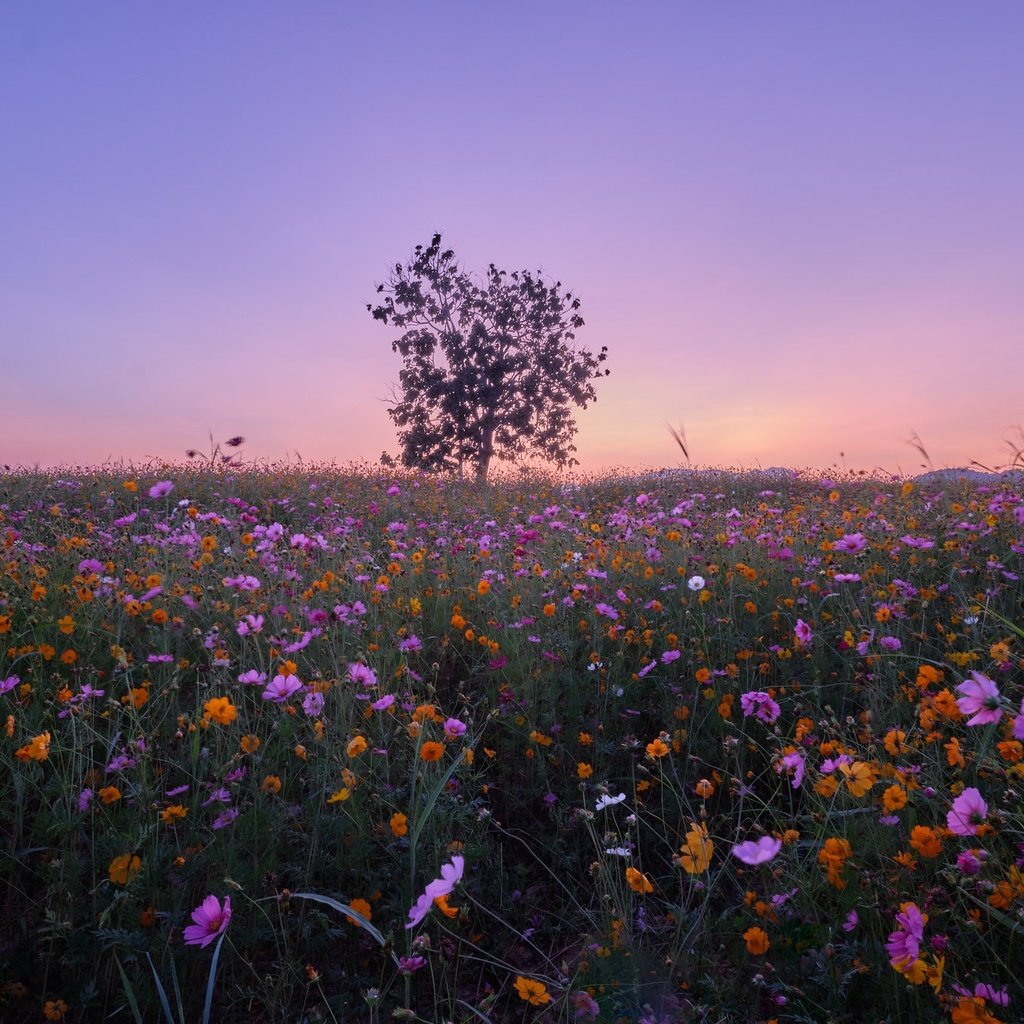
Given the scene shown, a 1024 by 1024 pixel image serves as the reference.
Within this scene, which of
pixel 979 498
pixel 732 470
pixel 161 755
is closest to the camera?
pixel 161 755

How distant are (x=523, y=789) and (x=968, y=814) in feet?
5.00

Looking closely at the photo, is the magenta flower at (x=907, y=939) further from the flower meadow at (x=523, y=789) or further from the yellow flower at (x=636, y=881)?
the yellow flower at (x=636, y=881)

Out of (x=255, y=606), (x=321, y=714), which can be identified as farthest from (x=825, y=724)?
(x=255, y=606)

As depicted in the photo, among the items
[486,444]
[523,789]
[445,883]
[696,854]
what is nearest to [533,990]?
[445,883]

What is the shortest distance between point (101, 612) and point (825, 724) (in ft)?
10.2

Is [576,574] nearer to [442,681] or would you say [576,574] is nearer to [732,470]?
[442,681]

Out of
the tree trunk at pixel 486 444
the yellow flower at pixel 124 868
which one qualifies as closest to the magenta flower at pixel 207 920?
the yellow flower at pixel 124 868

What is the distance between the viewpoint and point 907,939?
154 cm

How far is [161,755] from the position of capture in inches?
102

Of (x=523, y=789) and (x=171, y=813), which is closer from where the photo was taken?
(x=171, y=813)

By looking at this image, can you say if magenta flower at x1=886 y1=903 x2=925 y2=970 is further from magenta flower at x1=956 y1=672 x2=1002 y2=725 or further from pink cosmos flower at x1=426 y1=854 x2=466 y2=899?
pink cosmos flower at x1=426 y1=854 x2=466 y2=899

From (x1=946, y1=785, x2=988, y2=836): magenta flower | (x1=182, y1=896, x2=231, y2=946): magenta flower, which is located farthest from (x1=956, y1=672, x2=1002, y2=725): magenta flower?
(x1=182, y1=896, x2=231, y2=946): magenta flower

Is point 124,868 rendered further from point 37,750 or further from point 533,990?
point 533,990

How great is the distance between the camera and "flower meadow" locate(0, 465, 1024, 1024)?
1771 millimetres
